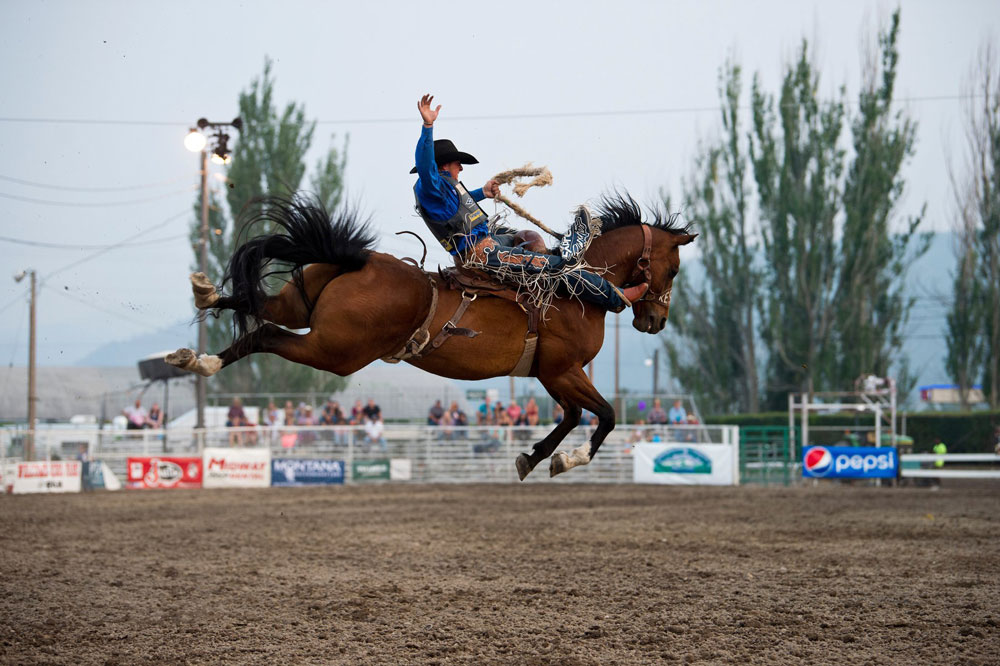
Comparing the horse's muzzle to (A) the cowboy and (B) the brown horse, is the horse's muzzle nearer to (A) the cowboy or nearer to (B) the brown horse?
(B) the brown horse

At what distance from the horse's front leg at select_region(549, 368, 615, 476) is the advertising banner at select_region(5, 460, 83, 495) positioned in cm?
1733

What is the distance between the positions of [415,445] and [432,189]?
17280 mm

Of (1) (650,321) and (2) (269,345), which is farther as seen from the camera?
(1) (650,321)

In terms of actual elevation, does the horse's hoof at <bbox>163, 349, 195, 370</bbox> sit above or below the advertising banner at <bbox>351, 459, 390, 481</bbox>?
above

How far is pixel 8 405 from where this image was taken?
49719 millimetres

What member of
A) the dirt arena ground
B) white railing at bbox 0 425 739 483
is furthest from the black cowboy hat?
white railing at bbox 0 425 739 483

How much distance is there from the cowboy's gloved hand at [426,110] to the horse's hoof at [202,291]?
1503 millimetres

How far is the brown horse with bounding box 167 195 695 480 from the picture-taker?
17.7 feet

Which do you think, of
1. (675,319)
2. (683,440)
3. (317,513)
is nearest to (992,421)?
(675,319)

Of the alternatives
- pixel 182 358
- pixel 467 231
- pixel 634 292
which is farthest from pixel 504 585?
pixel 182 358

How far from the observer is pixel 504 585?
8.45 metres

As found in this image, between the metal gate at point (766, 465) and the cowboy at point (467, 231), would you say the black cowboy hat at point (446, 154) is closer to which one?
the cowboy at point (467, 231)

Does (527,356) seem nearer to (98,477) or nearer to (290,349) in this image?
(290,349)

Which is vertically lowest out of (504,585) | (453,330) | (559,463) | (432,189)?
(504,585)
